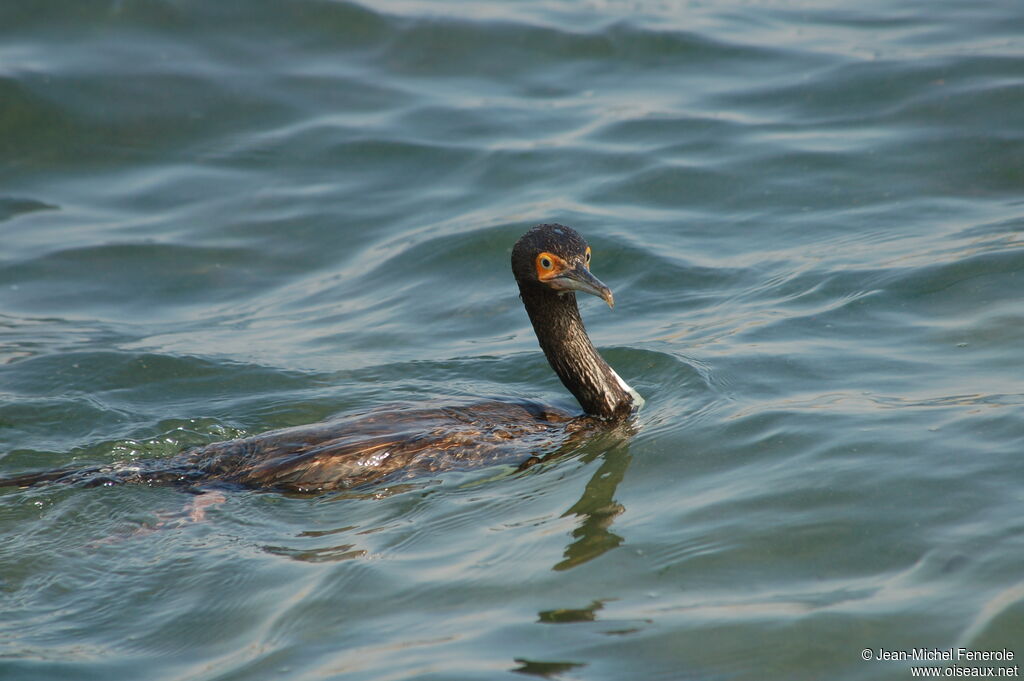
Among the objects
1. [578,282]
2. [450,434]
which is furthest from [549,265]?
[450,434]

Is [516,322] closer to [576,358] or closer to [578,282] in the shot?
[576,358]

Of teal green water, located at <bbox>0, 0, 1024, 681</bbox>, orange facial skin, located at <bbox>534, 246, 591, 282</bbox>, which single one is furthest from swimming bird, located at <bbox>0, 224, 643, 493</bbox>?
teal green water, located at <bbox>0, 0, 1024, 681</bbox>

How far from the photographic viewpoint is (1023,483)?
576cm

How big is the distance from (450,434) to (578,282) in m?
1.24

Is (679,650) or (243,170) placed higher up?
(243,170)

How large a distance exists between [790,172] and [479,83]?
4830mm

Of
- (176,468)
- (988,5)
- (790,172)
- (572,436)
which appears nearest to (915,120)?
(790,172)

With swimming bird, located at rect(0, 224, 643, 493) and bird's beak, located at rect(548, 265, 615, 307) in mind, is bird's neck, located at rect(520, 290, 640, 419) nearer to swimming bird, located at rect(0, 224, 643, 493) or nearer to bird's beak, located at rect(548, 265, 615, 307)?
swimming bird, located at rect(0, 224, 643, 493)

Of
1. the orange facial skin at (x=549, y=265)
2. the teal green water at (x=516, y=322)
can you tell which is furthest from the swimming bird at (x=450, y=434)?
the teal green water at (x=516, y=322)

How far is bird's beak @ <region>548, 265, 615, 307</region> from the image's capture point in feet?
23.7

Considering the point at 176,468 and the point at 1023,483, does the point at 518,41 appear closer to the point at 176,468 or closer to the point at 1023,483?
the point at 176,468

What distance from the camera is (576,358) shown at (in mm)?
7836

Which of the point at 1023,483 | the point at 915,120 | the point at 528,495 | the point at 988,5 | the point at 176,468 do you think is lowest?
the point at 1023,483

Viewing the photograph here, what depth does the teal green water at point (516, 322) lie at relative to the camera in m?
5.25
